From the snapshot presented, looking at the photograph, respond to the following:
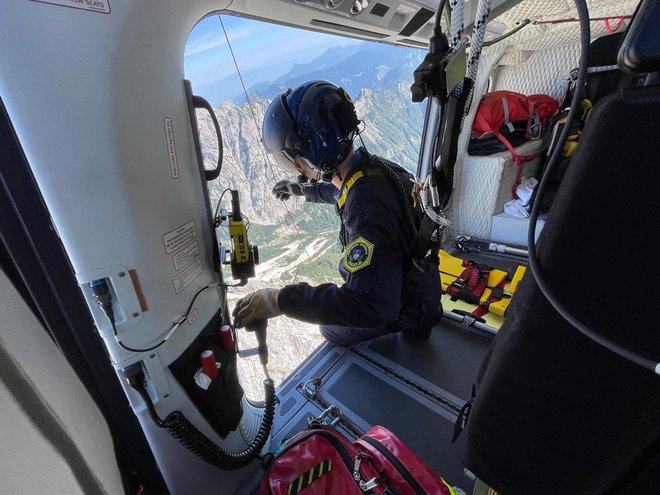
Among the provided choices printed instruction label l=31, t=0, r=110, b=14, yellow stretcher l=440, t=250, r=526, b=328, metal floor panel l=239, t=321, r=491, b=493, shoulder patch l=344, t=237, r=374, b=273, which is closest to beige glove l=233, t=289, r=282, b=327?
shoulder patch l=344, t=237, r=374, b=273

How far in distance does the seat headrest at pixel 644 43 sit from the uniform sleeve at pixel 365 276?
94 centimetres

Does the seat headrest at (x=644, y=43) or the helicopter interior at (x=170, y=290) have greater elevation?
the seat headrest at (x=644, y=43)

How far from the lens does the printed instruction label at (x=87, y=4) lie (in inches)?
20.9

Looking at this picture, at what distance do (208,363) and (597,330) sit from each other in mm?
1028

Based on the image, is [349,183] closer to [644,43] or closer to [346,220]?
[346,220]

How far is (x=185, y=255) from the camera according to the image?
0.91m

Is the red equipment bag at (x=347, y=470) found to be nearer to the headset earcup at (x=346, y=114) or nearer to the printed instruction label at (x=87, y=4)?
the headset earcup at (x=346, y=114)

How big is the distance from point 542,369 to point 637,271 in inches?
9.4

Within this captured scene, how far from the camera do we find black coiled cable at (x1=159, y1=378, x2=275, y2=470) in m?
0.93

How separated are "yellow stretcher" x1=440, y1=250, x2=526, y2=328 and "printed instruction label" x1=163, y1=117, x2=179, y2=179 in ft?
7.33

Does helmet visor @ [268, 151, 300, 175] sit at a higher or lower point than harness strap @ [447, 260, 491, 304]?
higher

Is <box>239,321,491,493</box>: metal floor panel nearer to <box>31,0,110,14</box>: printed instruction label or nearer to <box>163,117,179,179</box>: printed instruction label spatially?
<box>163,117,179,179</box>: printed instruction label

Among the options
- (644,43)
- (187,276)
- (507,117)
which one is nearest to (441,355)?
(187,276)

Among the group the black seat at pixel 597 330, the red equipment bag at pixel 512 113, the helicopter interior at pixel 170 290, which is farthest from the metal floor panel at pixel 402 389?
the red equipment bag at pixel 512 113
